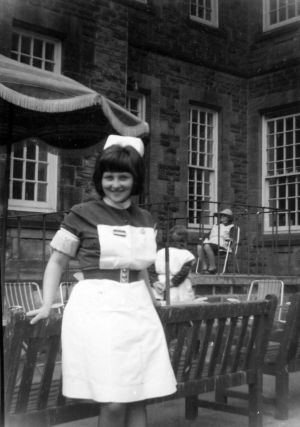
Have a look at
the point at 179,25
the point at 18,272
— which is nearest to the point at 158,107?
the point at 179,25

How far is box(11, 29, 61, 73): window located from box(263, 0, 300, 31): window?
354 cm

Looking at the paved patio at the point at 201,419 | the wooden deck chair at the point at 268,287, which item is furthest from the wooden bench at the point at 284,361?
the wooden deck chair at the point at 268,287

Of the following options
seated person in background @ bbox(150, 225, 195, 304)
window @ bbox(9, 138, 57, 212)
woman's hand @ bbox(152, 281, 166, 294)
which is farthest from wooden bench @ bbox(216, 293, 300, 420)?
window @ bbox(9, 138, 57, 212)

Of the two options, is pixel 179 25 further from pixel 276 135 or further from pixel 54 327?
pixel 54 327

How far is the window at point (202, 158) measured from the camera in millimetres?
13805

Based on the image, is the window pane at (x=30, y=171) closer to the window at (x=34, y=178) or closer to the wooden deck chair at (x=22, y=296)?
the window at (x=34, y=178)

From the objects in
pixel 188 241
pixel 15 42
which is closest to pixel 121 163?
pixel 15 42

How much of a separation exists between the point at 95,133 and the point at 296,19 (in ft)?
23.3

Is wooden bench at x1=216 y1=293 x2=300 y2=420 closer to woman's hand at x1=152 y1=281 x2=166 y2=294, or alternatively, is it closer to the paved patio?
the paved patio

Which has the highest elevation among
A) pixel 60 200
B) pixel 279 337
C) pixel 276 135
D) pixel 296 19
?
pixel 296 19

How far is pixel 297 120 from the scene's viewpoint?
1383 centimetres

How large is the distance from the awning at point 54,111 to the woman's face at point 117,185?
1895 millimetres

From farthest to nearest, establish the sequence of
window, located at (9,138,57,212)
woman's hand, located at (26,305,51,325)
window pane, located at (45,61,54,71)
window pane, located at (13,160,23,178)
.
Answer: window pane, located at (45,61,54,71) → window pane, located at (13,160,23,178) → window, located at (9,138,57,212) → woman's hand, located at (26,305,51,325)

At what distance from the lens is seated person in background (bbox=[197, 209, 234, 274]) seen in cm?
1173
